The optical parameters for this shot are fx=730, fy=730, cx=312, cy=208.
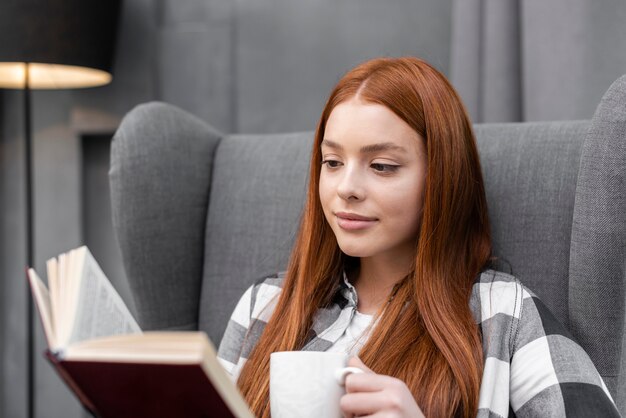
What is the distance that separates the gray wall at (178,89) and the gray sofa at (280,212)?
451mm

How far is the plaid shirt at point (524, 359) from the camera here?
0.85 metres

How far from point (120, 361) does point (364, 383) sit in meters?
0.27

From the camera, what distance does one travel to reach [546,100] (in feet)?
4.89

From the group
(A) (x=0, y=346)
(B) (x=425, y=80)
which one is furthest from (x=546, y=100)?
(A) (x=0, y=346)

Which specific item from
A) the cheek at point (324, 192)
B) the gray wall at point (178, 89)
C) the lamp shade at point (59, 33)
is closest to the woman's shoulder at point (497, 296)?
the cheek at point (324, 192)

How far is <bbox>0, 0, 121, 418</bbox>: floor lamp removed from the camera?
5.09 ft

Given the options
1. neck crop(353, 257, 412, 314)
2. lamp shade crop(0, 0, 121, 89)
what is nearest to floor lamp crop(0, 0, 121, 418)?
lamp shade crop(0, 0, 121, 89)

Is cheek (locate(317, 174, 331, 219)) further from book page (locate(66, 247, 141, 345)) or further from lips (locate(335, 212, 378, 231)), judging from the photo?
book page (locate(66, 247, 141, 345))

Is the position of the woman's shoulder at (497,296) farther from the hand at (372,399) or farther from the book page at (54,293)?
the book page at (54,293)

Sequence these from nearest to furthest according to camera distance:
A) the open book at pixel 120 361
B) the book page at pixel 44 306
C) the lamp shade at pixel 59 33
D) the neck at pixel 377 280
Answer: the open book at pixel 120 361
the book page at pixel 44 306
the neck at pixel 377 280
the lamp shade at pixel 59 33

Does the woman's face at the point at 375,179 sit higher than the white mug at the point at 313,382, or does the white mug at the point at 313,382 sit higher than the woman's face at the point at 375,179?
the woman's face at the point at 375,179

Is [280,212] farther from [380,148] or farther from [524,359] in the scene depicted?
[524,359]

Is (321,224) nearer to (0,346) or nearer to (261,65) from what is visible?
(261,65)

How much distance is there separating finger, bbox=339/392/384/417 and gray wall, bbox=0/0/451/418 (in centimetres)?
110
